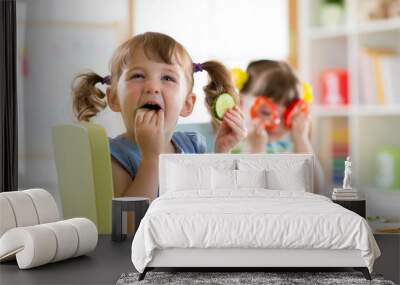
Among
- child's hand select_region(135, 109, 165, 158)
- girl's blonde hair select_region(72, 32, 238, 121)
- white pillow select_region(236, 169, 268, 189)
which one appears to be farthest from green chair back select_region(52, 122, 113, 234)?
white pillow select_region(236, 169, 268, 189)

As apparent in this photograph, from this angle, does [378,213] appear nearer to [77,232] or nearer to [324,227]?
[324,227]

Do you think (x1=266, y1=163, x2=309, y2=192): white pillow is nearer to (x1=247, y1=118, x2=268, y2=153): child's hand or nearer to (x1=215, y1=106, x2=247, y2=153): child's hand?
(x1=247, y1=118, x2=268, y2=153): child's hand

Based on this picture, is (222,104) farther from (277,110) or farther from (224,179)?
(224,179)

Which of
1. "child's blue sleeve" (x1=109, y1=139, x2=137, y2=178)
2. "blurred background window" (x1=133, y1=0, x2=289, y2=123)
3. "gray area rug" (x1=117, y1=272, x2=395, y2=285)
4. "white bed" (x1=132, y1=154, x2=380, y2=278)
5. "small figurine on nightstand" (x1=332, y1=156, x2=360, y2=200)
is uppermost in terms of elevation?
"blurred background window" (x1=133, y1=0, x2=289, y2=123)

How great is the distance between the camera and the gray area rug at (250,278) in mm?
4609

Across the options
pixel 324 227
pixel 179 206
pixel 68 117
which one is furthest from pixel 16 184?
pixel 324 227

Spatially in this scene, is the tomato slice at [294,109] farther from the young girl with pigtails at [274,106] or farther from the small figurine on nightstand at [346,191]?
the small figurine on nightstand at [346,191]

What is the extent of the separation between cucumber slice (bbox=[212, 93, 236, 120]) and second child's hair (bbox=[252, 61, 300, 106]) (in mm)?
233

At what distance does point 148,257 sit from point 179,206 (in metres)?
0.44

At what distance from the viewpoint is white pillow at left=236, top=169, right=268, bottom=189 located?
6082 millimetres

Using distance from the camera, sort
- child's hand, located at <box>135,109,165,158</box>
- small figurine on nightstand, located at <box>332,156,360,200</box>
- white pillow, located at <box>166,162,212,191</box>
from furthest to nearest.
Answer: child's hand, located at <box>135,109,165,158</box>
small figurine on nightstand, located at <box>332,156,360,200</box>
white pillow, located at <box>166,162,212,191</box>

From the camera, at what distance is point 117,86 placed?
6762 mm

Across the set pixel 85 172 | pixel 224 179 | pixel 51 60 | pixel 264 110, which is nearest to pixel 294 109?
pixel 264 110

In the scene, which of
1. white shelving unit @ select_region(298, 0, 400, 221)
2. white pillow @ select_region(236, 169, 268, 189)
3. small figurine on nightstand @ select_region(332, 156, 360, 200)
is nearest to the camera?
white pillow @ select_region(236, 169, 268, 189)
